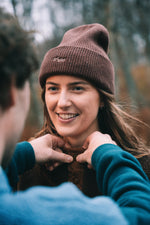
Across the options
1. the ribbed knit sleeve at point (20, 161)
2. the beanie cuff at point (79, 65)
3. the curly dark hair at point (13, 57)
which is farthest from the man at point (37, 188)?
the beanie cuff at point (79, 65)

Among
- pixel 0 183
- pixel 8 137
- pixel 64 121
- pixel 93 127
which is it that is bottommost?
pixel 93 127

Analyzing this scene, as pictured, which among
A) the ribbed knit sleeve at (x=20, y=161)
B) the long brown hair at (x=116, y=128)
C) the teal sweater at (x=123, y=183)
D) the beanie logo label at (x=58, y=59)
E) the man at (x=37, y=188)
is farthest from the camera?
the long brown hair at (x=116, y=128)

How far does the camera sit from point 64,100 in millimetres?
1908

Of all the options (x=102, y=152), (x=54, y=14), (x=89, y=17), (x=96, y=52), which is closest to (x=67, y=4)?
(x=54, y=14)

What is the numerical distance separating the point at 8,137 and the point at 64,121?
1012 mm

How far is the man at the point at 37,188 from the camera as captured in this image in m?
0.86

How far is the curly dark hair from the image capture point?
0.95 meters

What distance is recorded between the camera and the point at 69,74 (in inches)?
77.3

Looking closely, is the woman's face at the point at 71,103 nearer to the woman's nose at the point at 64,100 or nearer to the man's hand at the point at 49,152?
the woman's nose at the point at 64,100

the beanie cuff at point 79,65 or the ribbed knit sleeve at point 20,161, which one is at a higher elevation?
the beanie cuff at point 79,65

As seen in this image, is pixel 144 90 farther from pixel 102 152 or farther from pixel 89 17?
pixel 102 152

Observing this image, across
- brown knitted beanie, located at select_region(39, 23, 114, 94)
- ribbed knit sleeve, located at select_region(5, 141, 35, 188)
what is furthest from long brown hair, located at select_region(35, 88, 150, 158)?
ribbed knit sleeve, located at select_region(5, 141, 35, 188)

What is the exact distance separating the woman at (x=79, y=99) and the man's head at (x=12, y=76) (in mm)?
849

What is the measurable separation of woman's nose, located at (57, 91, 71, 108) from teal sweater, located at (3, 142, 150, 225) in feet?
1.81
